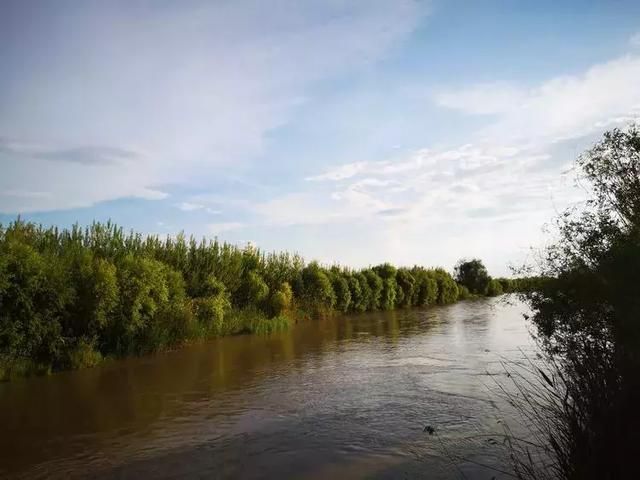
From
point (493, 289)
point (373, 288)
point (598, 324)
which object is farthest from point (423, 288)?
point (598, 324)

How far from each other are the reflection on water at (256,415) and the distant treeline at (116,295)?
1130mm

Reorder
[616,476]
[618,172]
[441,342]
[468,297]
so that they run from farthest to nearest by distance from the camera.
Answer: [468,297] < [441,342] < [618,172] < [616,476]

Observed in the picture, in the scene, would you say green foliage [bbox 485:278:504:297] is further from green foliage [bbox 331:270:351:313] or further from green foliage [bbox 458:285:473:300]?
green foliage [bbox 331:270:351:313]

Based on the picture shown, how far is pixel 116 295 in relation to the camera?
58.6 ft

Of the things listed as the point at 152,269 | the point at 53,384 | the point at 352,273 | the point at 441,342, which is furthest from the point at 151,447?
the point at 352,273

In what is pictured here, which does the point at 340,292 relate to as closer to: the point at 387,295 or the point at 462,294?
the point at 387,295

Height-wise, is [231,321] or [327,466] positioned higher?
[231,321]

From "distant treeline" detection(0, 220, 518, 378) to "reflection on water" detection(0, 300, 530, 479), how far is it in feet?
3.71

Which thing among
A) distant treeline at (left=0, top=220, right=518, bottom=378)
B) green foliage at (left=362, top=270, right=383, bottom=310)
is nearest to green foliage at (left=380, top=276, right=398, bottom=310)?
green foliage at (left=362, top=270, right=383, bottom=310)

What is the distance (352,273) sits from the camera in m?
46.6

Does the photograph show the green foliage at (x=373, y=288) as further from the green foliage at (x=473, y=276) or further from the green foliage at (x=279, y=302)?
the green foliage at (x=473, y=276)

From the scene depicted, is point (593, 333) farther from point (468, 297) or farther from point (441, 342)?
point (468, 297)

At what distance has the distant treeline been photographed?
15.1m

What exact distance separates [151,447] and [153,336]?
11.8m
